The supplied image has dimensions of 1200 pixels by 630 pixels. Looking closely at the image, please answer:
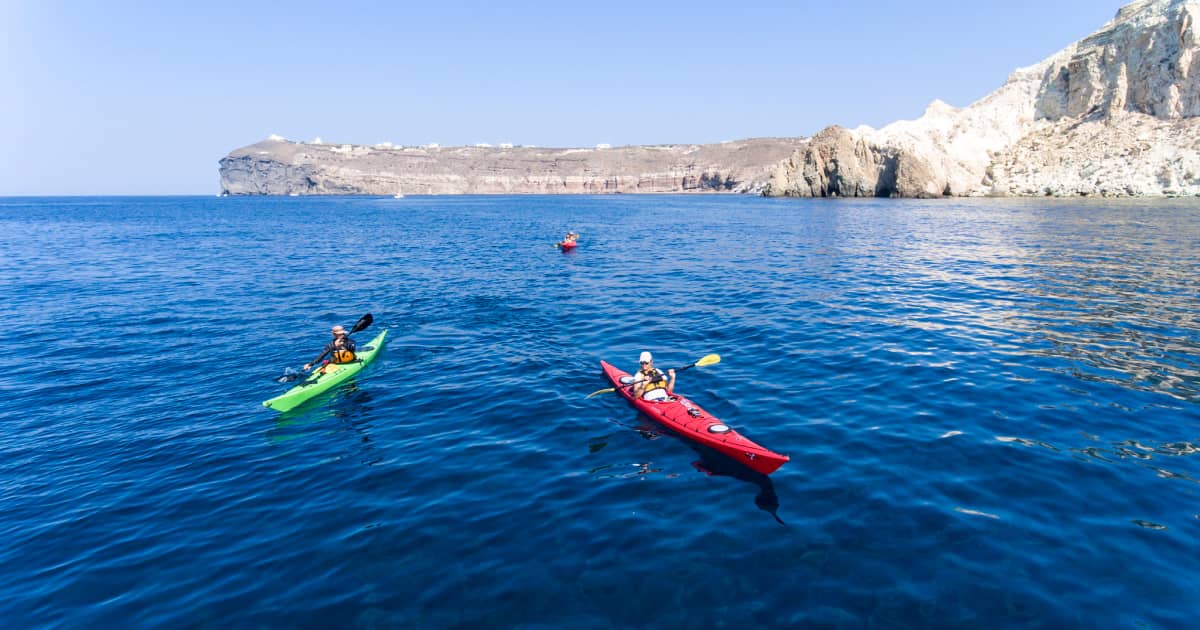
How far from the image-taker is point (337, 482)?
36.9 feet

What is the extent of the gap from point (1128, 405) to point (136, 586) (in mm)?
19219

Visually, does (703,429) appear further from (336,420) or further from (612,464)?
(336,420)

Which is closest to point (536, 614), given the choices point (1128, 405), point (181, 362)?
point (1128, 405)

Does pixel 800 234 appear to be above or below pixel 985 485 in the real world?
above

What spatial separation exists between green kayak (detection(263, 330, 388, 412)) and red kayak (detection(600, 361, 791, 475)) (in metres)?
7.79

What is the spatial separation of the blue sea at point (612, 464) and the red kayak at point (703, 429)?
14.1 inches

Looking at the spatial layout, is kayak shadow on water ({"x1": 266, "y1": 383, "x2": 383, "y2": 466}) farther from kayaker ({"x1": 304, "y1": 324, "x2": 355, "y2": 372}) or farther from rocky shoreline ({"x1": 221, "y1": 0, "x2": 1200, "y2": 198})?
rocky shoreline ({"x1": 221, "y1": 0, "x2": 1200, "y2": 198})

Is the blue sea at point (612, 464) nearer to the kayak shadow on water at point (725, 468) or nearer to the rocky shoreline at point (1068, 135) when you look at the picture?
the kayak shadow on water at point (725, 468)

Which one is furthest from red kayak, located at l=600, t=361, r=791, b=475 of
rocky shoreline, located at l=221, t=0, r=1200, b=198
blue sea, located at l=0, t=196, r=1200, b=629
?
rocky shoreline, located at l=221, t=0, r=1200, b=198

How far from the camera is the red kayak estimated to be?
1066 centimetres

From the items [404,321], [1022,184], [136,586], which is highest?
[1022,184]

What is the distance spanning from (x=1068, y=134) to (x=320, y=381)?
322 ft

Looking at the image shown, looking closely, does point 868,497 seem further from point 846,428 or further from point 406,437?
point 406,437

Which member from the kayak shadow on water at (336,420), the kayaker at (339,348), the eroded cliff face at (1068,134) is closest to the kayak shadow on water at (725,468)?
the kayak shadow on water at (336,420)
